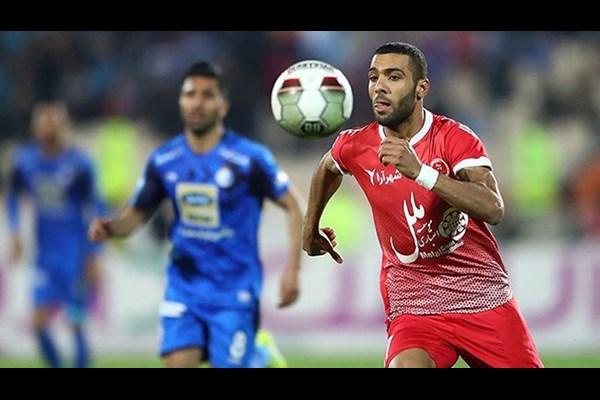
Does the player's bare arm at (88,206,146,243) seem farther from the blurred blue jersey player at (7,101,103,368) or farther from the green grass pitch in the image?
the green grass pitch

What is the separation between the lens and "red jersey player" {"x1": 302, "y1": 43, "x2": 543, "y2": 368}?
201 inches

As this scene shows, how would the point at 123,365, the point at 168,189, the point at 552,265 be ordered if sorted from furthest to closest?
the point at 552,265 < the point at 123,365 < the point at 168,189

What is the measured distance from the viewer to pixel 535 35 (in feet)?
44.0

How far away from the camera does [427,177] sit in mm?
4742

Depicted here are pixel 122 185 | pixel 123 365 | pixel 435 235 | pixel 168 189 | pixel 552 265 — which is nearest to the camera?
pixel 435 235

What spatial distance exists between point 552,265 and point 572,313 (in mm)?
553

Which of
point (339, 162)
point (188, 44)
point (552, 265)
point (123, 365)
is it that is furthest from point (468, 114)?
point (339, 162)

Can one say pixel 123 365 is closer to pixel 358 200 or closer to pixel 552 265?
pixel 358 200

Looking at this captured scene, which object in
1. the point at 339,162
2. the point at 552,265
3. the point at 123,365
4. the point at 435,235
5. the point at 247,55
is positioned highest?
the point at 247,55

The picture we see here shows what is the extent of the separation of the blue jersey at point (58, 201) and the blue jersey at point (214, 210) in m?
2.99

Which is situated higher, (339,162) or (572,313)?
(339,162)

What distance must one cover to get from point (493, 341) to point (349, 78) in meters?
8.12

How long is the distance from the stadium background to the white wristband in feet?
19.8

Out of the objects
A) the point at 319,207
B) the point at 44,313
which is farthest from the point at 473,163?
the point at 44,313
